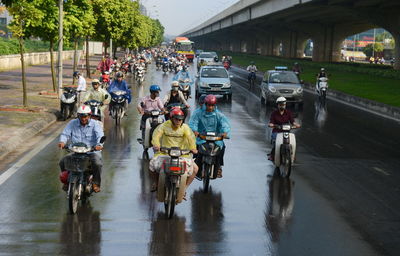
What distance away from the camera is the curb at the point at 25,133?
1399 centimetres

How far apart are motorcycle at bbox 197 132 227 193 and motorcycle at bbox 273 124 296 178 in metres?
1.80

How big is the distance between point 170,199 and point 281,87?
66.7 feet

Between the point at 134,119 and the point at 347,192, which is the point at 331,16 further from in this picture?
the point at 347,192

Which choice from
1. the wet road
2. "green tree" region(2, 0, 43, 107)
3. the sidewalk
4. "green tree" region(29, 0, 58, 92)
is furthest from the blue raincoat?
"green tree" region(29, 0, 58, 92)

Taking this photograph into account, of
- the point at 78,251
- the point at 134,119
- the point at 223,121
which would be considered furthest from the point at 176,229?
the point at 134,119

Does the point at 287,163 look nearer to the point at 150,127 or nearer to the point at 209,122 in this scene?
the point at 209,122

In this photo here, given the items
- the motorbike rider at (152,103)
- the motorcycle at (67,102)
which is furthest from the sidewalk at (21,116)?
the motorbike rider at (152,103)

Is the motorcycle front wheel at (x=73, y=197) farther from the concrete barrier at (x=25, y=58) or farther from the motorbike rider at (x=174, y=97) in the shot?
the concrete barrier at (x=25, y=58)

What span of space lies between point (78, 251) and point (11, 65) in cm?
4725

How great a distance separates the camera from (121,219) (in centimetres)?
863

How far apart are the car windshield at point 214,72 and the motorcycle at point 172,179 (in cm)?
2511

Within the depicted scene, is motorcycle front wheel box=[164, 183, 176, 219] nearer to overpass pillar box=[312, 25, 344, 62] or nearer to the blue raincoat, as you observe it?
the blue raincoat

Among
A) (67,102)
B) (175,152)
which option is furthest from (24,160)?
(67,102)

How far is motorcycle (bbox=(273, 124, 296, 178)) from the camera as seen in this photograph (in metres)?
11.8
